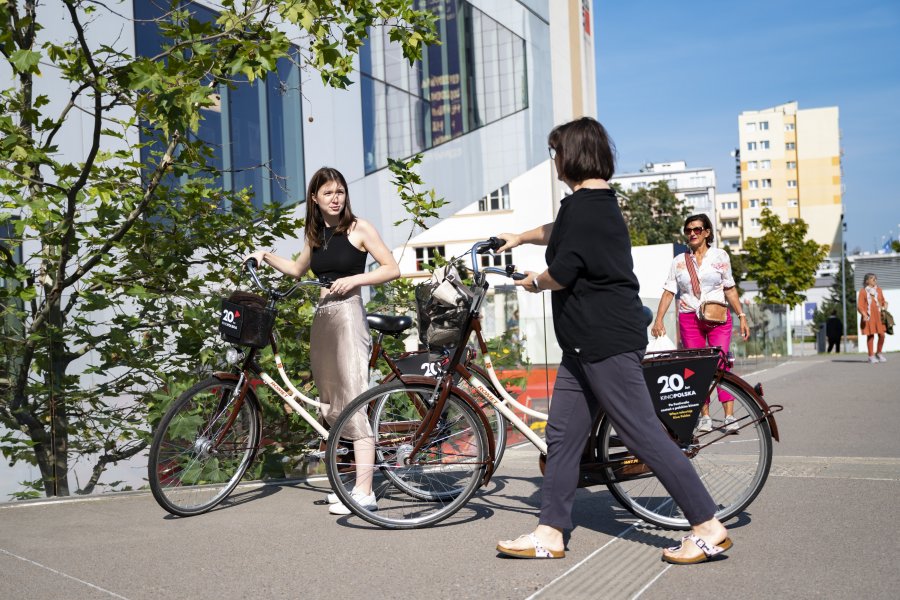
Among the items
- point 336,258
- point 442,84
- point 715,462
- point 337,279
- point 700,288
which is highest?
point 442,84

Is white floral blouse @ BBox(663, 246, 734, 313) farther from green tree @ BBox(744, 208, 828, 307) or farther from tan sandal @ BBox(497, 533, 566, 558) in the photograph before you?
green tree @ BBox(744, 208, 828, 307)

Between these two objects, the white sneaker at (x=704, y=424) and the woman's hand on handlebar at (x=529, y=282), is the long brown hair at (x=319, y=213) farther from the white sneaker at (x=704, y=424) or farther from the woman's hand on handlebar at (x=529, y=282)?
the white sneaker at (x=704, y=424)

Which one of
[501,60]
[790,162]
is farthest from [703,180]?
[501,60]

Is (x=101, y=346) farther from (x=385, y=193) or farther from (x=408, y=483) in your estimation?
(x=385, y=193)

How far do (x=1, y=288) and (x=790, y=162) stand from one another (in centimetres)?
14891

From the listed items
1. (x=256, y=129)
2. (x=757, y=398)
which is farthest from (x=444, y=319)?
(x=256, y=129)

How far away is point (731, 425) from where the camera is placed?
494 cm

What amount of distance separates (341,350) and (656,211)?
6443cm

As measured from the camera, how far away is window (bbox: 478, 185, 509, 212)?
4528cm

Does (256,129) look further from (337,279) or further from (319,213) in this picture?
(337,279)

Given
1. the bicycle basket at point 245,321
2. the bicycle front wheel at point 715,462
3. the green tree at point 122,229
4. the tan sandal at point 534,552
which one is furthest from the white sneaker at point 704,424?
the green tree at point 122,229

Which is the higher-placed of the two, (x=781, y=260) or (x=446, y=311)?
(x=781, y=260)

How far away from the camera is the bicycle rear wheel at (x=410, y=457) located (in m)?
5.04

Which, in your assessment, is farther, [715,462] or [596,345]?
[715,462]
